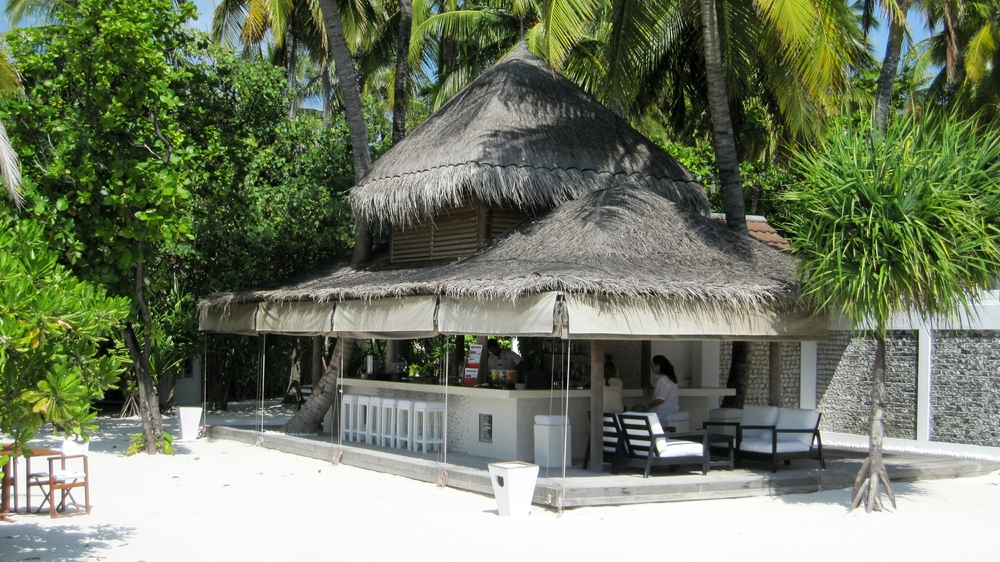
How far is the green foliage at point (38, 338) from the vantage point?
5277 millimetres

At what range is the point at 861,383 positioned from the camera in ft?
49.3

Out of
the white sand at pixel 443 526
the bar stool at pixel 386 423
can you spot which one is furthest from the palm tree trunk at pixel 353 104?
the white sand at pixel 443 526

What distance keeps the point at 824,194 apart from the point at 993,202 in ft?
4.82

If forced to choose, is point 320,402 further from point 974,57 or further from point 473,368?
point 974,57

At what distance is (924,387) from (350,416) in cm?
821

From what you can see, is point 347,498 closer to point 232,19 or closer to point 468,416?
point 468,416

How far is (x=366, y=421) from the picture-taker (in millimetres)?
13070

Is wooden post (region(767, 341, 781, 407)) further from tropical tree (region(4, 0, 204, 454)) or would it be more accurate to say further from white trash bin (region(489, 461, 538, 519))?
tropical tree (region(4, 0, 204, 454))

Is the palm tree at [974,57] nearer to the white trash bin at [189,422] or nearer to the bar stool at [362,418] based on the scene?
the bar stool at [362,418]

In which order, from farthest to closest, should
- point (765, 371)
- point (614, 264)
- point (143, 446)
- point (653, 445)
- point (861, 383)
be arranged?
point (765, 371) < point (861, 383) < point (143, 446) < point (614, 264) < point (653, 445)

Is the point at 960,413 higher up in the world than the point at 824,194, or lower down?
lower down

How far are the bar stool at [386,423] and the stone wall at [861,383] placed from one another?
617cm

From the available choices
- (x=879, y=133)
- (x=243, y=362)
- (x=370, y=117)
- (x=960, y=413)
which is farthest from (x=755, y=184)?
(x=879, y=133)

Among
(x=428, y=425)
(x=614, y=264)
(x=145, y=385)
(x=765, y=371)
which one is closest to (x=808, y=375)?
(x=765, y=371)
